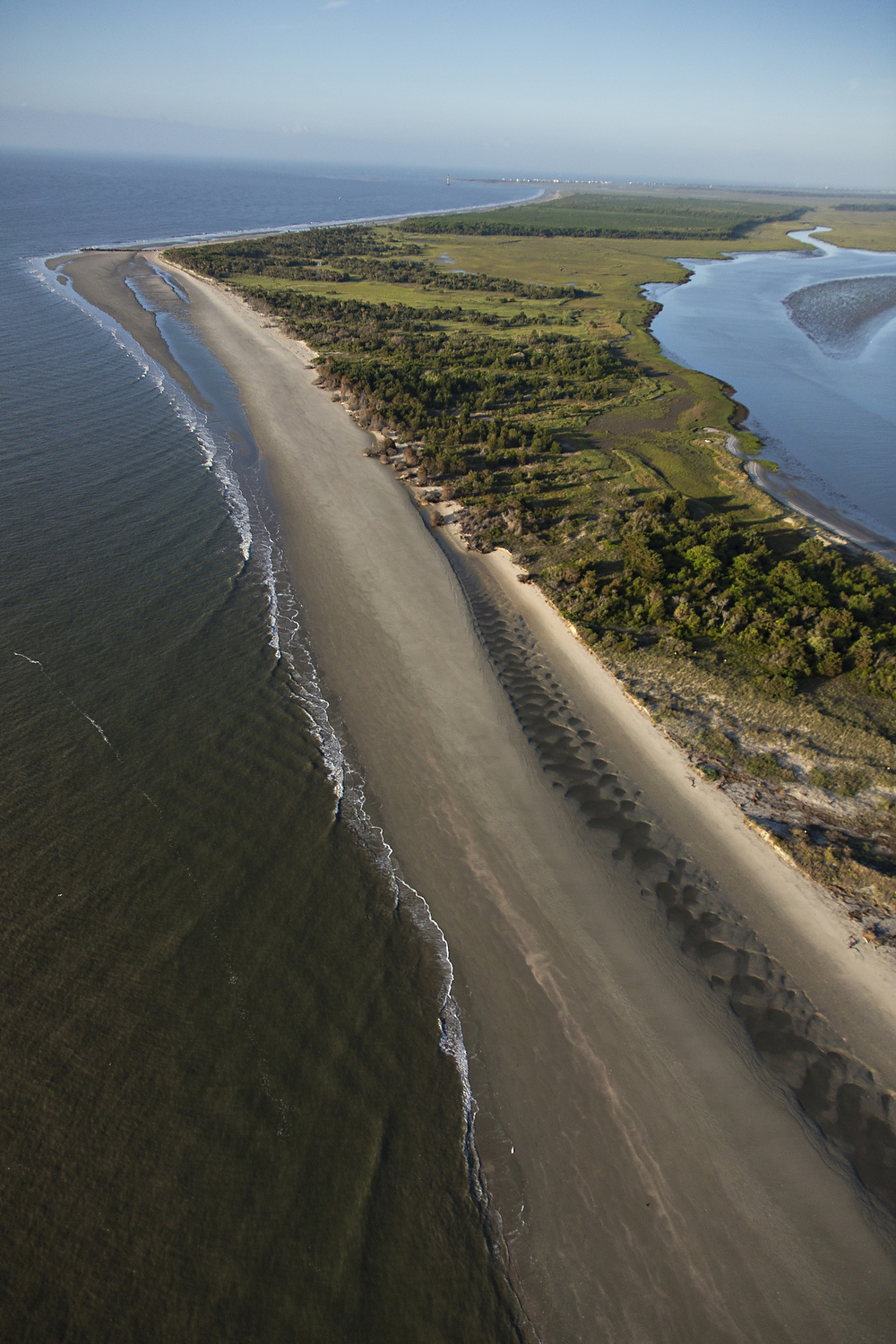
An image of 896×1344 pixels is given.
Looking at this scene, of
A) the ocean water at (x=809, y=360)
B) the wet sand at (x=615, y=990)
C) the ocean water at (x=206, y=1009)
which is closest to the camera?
the ocean water at (x=206, y=1009)

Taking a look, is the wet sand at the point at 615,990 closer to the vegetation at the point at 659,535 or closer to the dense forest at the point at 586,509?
the vegetation at the point at 659,535

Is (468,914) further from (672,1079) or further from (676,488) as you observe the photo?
(676,488)

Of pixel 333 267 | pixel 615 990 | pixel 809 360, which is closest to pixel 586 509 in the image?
pixel 615 990

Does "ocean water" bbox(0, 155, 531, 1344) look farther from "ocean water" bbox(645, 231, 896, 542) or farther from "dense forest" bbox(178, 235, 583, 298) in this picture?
"dense forest" bbox(178, 235, 583, 298)

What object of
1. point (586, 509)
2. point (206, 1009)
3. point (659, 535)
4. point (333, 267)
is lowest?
point (206, 1009)

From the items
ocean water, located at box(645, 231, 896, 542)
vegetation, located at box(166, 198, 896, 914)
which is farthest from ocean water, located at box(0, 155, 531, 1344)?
ocean water, located at box(645, 231, 896, 542)

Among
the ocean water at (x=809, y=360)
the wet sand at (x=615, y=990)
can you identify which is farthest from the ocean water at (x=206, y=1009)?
the ocean water at (x=809, y=360)

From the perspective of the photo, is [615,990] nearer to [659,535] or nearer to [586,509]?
[659,535]
